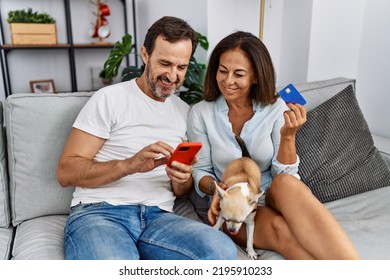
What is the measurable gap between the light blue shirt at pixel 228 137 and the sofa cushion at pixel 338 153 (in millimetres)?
222

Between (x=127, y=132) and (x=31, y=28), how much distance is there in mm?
2235

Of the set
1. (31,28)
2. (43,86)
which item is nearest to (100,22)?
(31,28)

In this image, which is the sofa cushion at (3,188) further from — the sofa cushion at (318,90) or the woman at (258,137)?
the sofa cushion at (318,90)

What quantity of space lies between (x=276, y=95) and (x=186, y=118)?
383 millimetres

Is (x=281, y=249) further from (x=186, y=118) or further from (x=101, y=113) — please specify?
(x=101, y=113)

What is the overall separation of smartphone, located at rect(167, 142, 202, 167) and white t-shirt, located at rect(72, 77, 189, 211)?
0.22 meters

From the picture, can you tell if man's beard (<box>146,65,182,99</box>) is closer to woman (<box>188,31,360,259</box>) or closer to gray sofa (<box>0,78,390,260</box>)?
woman (<box>188,31,360,259</box>)

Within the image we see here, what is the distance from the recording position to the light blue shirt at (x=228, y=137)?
1.38m

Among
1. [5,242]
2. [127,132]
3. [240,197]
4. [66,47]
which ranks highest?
[66,47]

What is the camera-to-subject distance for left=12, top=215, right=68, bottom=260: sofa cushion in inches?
44.4

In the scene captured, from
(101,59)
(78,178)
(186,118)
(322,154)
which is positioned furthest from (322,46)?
(101,59)

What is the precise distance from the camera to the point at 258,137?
138cm

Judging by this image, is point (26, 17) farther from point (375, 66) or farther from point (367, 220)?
point (367, 220)
